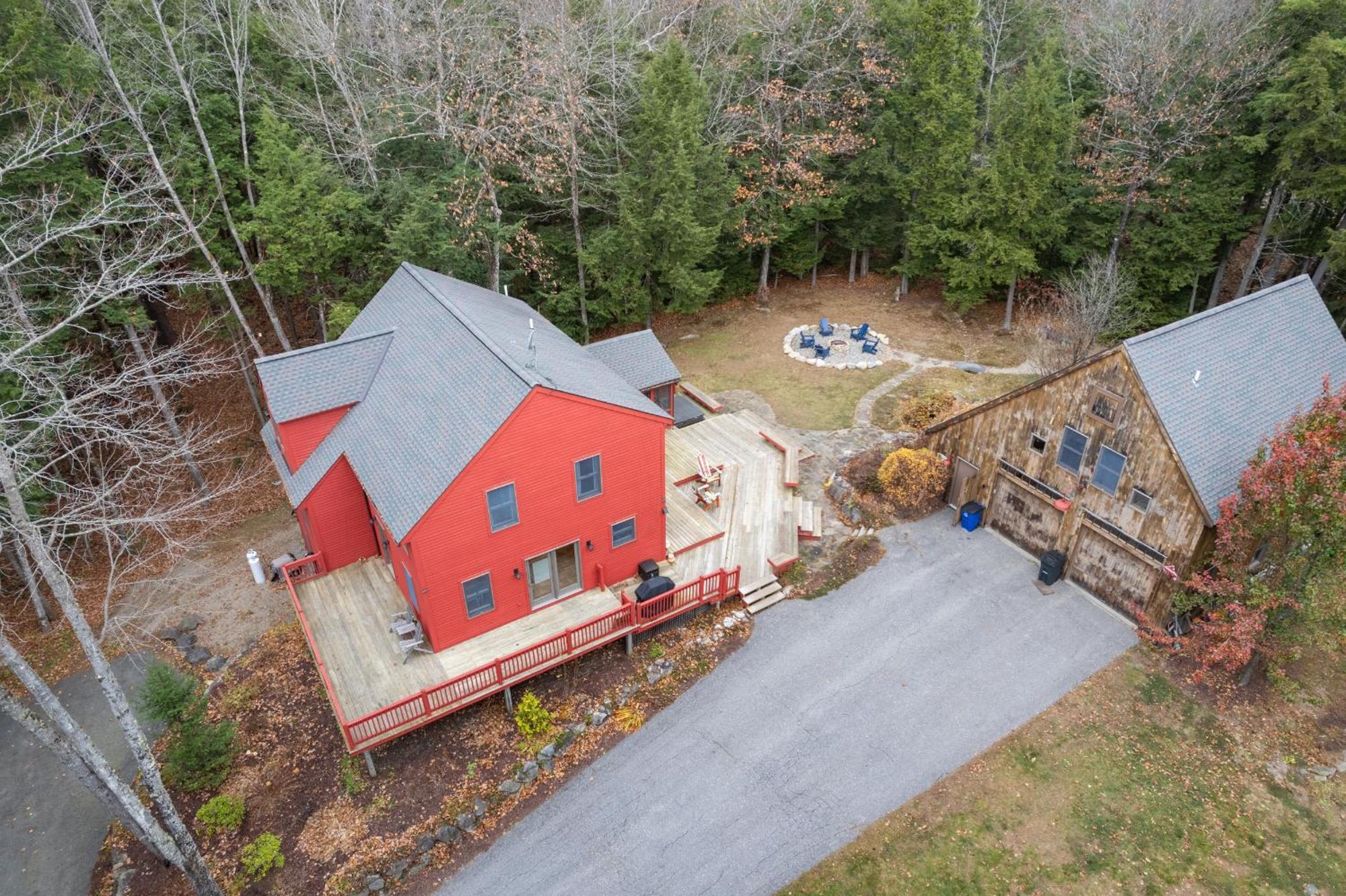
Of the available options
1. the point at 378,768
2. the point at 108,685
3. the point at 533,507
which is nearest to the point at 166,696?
the point at 108,685

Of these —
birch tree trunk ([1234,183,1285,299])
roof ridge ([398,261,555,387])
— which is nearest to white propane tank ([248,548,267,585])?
roof ridge ([398,261,555,387])

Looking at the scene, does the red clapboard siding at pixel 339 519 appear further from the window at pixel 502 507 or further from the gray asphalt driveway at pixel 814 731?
the gray asphalt driveway at pixel 814 731

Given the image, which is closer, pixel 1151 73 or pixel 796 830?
pixel 796 830

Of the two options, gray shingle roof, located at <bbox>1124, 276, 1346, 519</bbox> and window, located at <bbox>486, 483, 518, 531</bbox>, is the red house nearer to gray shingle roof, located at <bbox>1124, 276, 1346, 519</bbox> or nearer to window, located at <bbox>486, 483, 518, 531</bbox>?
window, located at <bbox>486, 483, 518, 531</bbox>

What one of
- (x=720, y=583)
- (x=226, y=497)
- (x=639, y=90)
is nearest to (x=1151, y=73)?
(x=639, y=90)

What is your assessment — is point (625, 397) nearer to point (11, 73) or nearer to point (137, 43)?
point (11, 73)

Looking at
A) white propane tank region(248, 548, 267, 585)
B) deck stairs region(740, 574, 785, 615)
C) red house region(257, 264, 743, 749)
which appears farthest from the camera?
white propane tank region(248, 548, 267, 585)
